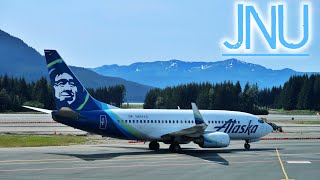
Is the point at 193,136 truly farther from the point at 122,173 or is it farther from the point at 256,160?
the point at 122,173

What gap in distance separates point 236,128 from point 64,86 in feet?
50.7

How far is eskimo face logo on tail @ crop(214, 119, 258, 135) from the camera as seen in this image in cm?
4553

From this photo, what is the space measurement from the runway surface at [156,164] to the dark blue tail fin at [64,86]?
3.48 metres

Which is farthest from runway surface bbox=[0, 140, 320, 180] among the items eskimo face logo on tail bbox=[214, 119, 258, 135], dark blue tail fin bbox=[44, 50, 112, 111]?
dark blue tail fin bbox=[44, 50, 112, 111]

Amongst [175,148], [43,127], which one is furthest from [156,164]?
[43,127]

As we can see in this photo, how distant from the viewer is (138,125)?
136 feet

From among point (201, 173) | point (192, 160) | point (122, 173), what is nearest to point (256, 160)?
point (192, 160)

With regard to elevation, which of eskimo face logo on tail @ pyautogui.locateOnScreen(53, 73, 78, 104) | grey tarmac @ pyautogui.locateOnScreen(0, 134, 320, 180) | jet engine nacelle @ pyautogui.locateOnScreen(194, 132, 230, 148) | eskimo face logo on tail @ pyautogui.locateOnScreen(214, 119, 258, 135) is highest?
eskimo face logo on tail @ pyautogui.locateOnScreen(53, 73, 78, 104)

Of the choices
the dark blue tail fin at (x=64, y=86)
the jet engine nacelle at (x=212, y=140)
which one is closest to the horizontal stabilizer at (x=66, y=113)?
the dark blue tail fin at (x=64, y=86)

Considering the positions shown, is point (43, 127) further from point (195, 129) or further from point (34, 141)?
point (195, 129)

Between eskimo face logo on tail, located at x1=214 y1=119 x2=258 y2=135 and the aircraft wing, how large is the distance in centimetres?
533

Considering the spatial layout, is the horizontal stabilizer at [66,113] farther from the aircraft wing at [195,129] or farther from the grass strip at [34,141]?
the grass strip at [34,141]

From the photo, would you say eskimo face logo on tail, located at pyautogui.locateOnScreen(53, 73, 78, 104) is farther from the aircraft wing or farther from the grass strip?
the grass strip

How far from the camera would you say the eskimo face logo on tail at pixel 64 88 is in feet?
127
